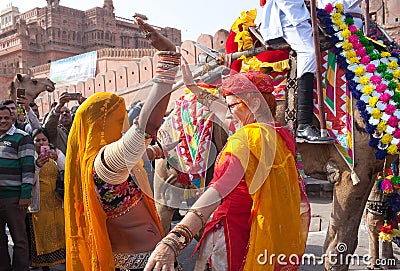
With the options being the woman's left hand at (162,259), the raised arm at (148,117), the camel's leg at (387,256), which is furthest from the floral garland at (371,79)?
the woman's left hand at (162,259)

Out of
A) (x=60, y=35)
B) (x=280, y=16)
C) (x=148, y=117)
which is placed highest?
(x=60, y=35)

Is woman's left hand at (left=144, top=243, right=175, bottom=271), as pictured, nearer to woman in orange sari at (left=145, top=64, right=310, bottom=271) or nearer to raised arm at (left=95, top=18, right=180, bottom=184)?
woman in orange sari at (left=145, top=64, right=310, bottom=271)

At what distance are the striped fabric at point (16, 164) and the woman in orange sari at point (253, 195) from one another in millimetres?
2682

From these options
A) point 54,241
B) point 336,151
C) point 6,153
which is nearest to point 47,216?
point 54,241

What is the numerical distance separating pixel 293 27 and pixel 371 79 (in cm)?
79

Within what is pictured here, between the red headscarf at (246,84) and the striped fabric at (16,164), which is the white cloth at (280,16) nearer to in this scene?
the red headscarf at (246,84)

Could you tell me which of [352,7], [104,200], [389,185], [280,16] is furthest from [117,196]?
[352,7]

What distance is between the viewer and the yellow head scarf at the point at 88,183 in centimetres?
249

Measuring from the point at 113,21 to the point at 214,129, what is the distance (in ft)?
134

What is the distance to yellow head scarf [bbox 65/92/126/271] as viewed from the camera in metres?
2.49

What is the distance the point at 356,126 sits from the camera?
145 inches

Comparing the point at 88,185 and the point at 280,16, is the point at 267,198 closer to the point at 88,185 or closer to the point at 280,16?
the point at 88,185

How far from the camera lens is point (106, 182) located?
246cm

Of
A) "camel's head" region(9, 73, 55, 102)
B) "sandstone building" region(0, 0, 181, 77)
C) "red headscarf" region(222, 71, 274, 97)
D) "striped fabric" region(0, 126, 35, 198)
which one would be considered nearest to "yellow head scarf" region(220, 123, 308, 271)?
"red headscarf" region(222, 71, 274, 97)
